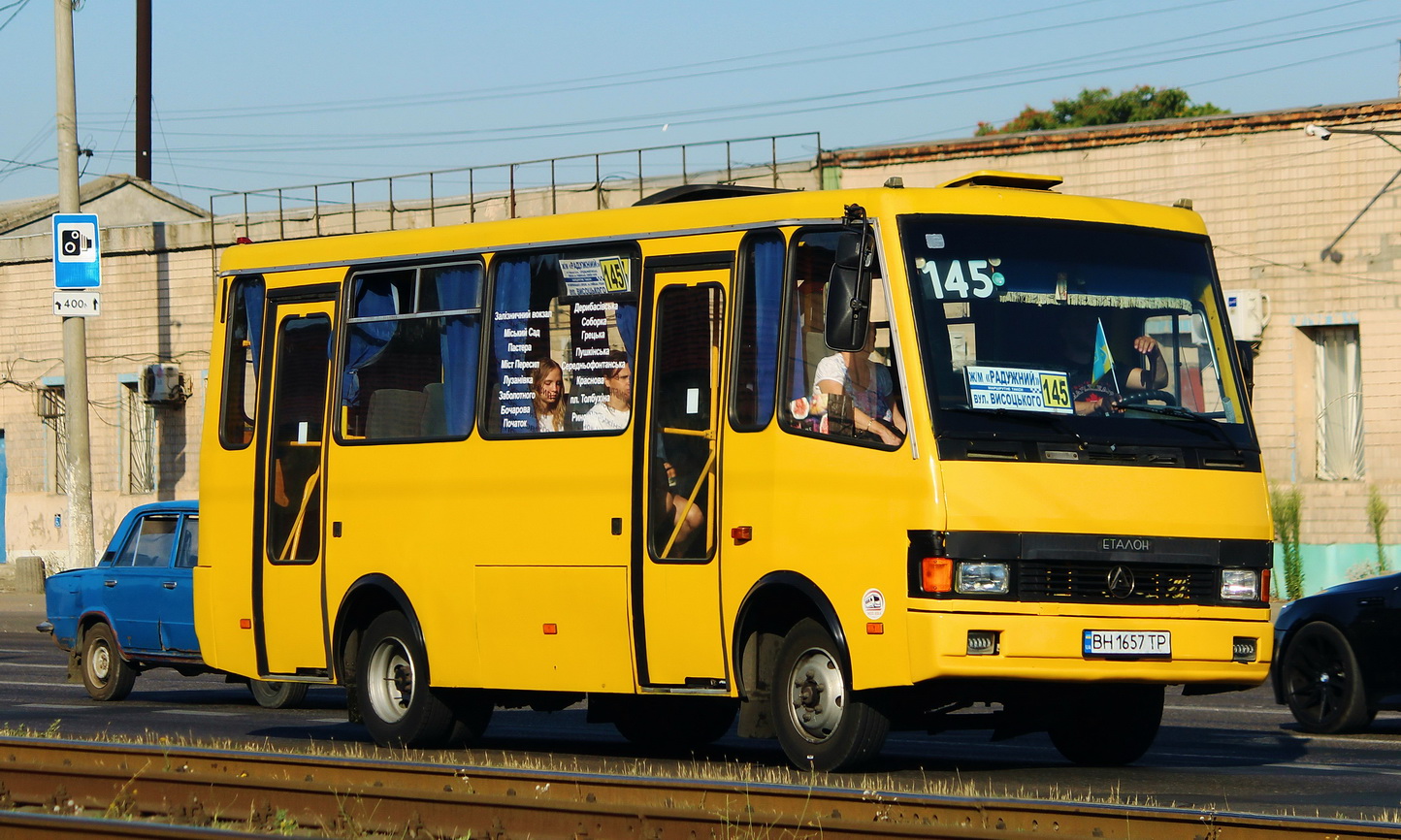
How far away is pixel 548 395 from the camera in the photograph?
39.6 feet

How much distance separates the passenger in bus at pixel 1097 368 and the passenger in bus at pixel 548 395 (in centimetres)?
314

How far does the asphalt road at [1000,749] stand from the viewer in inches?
395

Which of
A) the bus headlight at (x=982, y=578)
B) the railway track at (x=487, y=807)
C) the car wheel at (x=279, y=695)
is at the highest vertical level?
the bus headlight at (x=982, y=578)

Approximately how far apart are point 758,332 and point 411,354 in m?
3.05

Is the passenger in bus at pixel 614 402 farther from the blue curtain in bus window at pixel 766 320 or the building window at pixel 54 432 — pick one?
the building window at pixel 54 432

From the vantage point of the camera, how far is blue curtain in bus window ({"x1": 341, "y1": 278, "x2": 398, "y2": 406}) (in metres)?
13.3

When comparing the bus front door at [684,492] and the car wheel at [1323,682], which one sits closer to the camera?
the bus front door at [684,492]

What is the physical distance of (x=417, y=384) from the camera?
12984 mm

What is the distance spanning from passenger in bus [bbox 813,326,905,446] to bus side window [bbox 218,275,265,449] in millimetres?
5055

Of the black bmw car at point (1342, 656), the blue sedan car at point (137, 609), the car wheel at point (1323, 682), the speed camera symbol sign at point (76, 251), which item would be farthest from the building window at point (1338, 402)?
the speed camera symbol sign at point (76, 251)

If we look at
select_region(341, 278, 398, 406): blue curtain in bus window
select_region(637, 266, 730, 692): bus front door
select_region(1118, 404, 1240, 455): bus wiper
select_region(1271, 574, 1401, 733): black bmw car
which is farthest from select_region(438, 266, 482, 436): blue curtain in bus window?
select_region(1271, 574, 1401, 733): black bmw car

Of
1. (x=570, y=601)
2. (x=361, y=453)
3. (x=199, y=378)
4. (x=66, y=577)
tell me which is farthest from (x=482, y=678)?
(x=199, y=378)

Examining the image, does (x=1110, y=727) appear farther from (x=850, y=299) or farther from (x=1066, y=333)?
(x=850, y=299)

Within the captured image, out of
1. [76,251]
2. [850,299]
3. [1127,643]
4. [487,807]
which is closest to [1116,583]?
[1127,643]
